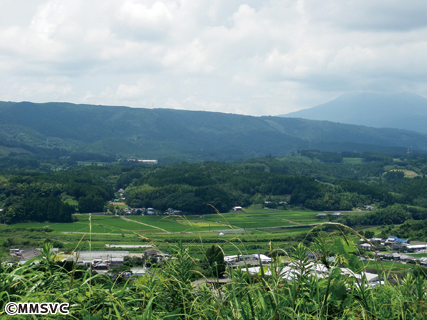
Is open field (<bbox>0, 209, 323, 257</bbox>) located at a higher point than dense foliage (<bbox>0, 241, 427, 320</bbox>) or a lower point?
lower

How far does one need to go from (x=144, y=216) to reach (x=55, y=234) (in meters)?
28.7

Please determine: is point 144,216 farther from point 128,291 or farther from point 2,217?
point 128,291

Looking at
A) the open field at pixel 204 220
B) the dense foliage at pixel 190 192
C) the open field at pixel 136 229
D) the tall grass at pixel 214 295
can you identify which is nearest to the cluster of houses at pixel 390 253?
the tall grass at pixel 214 295

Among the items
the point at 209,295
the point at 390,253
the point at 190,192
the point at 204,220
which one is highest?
the point at 209,295

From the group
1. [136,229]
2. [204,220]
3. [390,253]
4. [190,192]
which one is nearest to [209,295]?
[390,253]

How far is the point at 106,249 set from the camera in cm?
5000

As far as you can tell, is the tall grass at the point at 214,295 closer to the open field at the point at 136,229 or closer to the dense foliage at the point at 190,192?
the open field at the point at 136,229

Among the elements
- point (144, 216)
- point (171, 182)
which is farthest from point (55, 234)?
point (171, 182)

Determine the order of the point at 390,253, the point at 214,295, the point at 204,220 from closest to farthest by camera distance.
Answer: the point at 214,295, the point at 390,253, the point at 204,220
